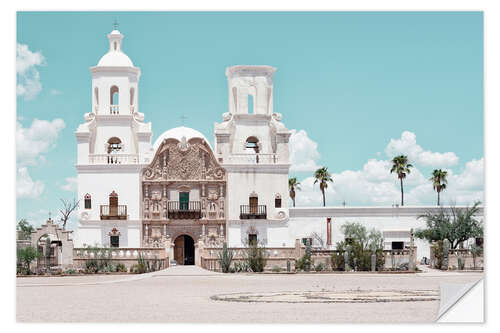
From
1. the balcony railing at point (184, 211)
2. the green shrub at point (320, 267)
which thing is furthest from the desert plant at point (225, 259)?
the balcony railing at point (184, 211)

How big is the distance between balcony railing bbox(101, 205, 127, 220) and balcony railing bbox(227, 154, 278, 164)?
6.22m

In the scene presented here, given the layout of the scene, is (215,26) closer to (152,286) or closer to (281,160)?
(152,286)

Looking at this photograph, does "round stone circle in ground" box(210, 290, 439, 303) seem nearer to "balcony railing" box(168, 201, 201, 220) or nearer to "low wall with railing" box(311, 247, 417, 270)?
→ "low wall with railing" box(311, 247, 417, 270)

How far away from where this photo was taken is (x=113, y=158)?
4706cm

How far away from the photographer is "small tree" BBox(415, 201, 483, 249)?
142 ft

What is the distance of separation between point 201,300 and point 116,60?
27851mm

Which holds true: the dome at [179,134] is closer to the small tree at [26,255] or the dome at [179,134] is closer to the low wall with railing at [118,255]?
the low wall with railing at [118,255]

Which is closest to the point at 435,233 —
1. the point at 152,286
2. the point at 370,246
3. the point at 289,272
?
the point at 370,246

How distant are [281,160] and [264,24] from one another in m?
25.3

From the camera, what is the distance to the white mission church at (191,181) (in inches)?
1818

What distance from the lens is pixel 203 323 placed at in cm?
1725

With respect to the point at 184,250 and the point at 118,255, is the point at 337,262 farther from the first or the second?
the point at 184,250

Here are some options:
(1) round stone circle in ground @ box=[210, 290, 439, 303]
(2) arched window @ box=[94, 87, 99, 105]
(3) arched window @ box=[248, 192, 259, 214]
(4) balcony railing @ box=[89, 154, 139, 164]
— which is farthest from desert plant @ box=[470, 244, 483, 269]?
(2) arched window @ box=[94, 87, 99, 105]

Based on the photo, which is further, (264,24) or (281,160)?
(281,160)
